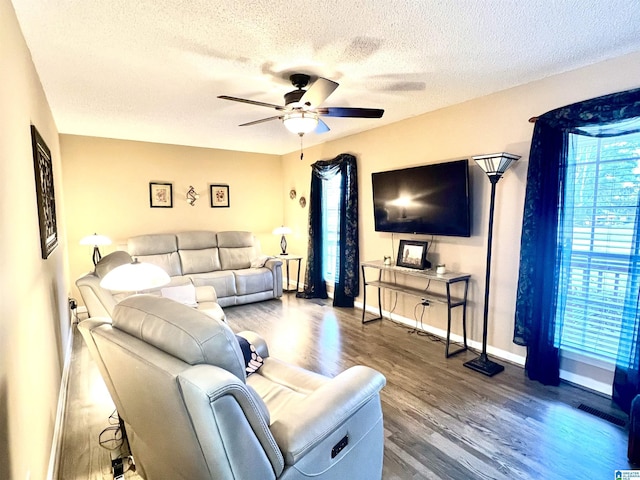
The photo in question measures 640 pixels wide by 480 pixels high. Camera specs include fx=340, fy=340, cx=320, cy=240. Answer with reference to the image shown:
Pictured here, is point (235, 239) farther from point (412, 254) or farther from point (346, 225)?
point (412, 254)

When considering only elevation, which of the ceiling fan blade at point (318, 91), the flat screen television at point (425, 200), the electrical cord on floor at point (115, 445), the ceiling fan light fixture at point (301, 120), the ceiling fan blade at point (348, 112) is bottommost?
the electrical cord on floor at point (115, 445)

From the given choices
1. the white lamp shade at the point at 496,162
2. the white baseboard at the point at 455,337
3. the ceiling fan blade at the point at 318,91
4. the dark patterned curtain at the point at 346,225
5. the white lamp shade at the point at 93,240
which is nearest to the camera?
the ceiling fan blade at the point at 318,91

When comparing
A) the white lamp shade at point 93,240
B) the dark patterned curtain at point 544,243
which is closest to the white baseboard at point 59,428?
Result: the white lamp shade at point 93,240

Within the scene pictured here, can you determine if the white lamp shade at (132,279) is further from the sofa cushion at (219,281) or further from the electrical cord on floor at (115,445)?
the sofa cushion at (219,281)

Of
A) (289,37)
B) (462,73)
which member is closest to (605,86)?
(462,73)

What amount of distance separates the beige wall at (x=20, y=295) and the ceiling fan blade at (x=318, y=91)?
153cm

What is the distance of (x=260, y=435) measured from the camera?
110 cm

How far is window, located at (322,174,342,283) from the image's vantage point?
206 inches

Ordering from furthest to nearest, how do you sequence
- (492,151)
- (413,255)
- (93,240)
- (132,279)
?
1. (93,240)
2. (413,255)
3. (492,151)
4. (132,279)

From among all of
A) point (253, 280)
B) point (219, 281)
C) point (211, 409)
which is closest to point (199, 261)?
point (219, 281)

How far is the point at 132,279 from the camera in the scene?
79.1 inches

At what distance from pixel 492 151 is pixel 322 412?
290cm

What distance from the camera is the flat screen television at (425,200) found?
3.36 meters

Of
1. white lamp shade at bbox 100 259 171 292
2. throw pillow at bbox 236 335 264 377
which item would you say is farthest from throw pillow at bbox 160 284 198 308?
throw pillow at bbox 236 335 264 377
